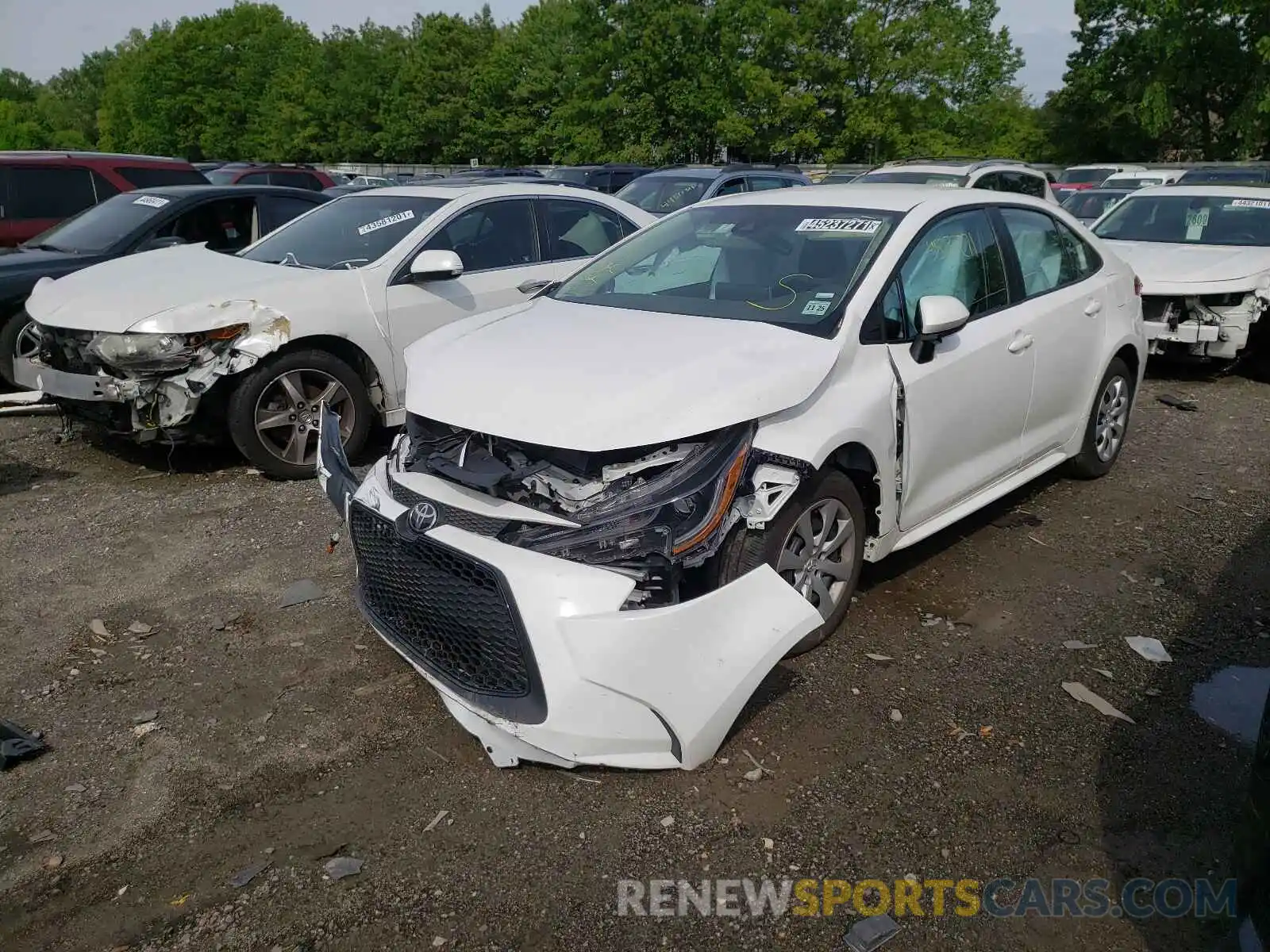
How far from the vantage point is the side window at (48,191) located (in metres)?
9.95

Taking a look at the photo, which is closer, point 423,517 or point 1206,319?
point 423,517

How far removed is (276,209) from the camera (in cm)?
861

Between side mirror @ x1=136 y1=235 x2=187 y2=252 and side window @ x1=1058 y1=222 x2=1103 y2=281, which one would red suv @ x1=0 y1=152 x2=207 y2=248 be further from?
side window @ x1=1058 y1=222 x2=1103 y2=281

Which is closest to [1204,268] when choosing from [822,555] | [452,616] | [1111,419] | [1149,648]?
[1111,419]

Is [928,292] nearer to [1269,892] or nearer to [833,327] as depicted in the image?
[833,327]

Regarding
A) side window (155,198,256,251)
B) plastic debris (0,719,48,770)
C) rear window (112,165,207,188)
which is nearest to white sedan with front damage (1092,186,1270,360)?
side window (155,198,256,251)

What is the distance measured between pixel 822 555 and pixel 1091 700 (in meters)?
1.15

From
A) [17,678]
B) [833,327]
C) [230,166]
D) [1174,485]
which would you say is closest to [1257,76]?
[230,166]

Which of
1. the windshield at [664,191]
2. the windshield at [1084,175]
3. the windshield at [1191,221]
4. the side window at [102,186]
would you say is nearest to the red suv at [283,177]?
the windshield at [664,191]

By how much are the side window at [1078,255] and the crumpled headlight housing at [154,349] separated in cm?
478

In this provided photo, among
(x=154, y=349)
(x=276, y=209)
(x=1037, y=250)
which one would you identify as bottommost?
(x=154, y=349)

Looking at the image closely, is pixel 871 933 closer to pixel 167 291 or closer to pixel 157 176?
pixel 167 291

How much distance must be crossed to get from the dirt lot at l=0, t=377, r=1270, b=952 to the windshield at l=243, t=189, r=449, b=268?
2204 millimetres

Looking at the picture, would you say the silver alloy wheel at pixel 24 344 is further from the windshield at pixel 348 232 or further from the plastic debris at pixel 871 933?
the plastic debris at pixel 871 933
